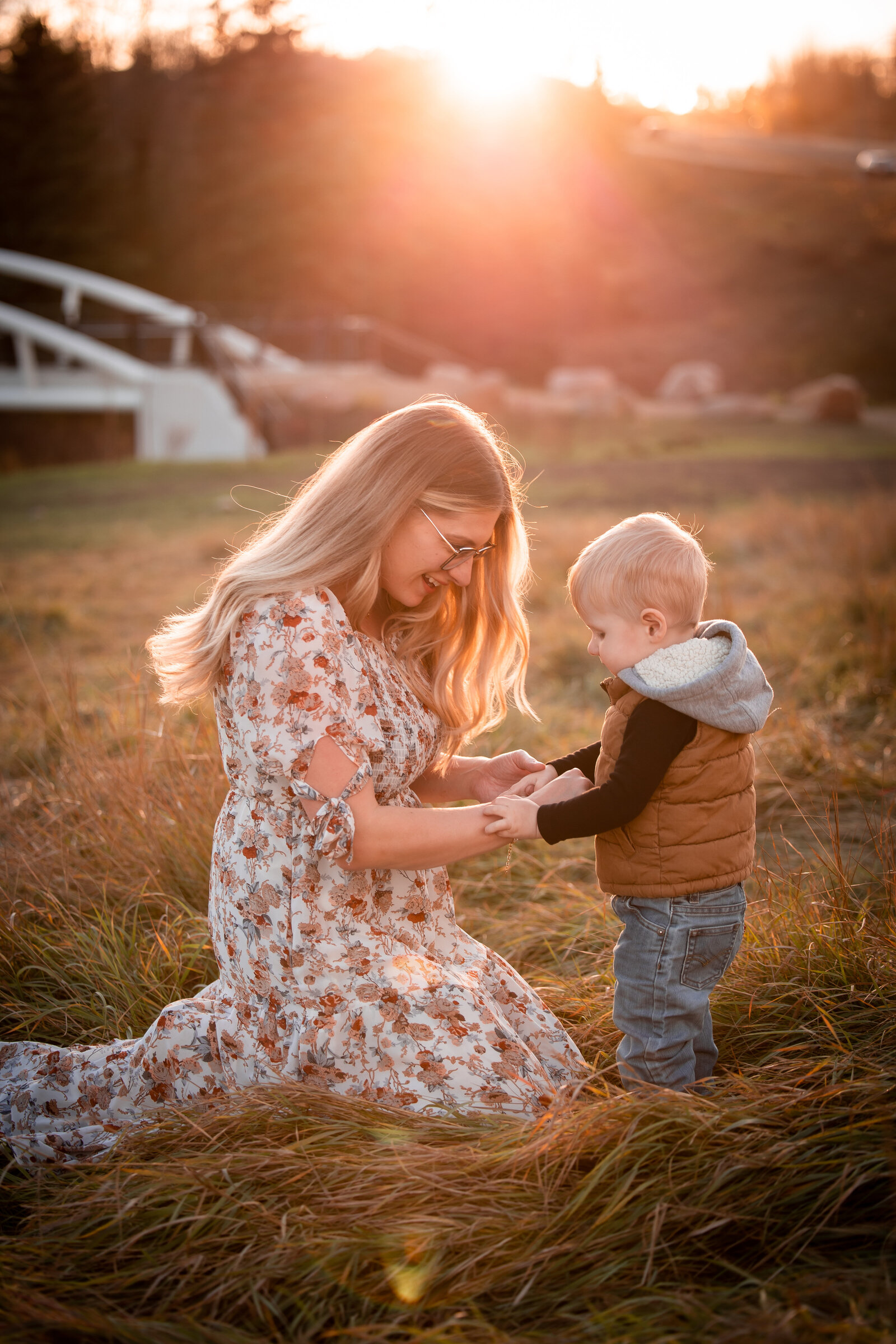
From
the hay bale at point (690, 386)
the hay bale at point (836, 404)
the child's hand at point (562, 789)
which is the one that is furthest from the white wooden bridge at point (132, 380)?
the child's hand at point (562, 789)

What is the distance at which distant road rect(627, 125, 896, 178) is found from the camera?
36062 mm

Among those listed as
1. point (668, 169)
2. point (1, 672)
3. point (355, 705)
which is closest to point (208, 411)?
point (1, 672)

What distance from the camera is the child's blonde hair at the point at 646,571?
80.6 inches

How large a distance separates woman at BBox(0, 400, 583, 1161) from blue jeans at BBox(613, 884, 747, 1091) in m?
0.24

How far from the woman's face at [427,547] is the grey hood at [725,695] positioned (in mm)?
521

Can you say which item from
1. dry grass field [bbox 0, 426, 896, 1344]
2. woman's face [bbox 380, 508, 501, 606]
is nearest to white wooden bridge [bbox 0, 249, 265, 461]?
dry grass field [bbox 0, 426, 896, 1344]

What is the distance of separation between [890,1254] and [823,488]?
12.6 meters

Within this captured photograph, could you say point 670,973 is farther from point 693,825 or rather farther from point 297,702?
point 297,702

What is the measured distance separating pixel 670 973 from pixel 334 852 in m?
0.72

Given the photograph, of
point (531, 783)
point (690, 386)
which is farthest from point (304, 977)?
point (690, 386)

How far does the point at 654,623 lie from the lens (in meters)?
2.09

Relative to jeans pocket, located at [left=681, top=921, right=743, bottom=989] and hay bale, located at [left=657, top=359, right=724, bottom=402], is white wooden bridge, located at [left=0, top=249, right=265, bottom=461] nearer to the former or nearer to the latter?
hay bale, located at [left=657, top=359, right=724, bottom=402]

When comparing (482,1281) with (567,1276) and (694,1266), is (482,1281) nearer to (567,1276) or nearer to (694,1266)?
(567,1276)

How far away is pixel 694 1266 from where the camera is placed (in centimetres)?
168
